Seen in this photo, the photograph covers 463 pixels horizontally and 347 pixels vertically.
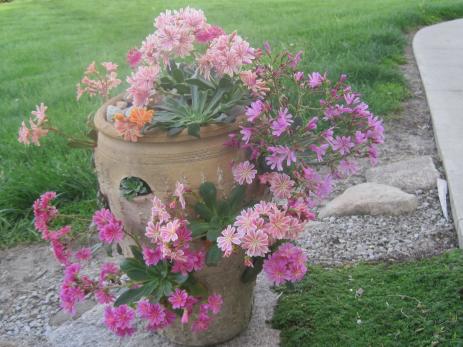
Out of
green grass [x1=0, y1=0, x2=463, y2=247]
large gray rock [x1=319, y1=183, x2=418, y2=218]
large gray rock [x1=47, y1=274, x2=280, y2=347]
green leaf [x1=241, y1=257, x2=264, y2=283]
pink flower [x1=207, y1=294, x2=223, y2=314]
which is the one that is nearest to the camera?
pink flower [x1=207, y1=294, x2=223, y2=314]

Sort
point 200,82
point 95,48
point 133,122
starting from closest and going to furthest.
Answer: point 133,122 < point 200,82 < point 95,48

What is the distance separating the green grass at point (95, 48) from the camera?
3672 millimetres

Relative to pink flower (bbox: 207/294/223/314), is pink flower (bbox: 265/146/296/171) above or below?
above

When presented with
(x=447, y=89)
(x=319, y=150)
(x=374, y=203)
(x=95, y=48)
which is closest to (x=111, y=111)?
(x=319, y=150)

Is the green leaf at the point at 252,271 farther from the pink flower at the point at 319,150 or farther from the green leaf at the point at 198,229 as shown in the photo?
the pink flower at the point at 319,150

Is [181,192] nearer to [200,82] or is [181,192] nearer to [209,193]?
[209,193]

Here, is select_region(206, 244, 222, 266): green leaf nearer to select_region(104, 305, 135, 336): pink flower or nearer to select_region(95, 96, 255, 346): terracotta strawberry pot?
select_region(95, 96, 255, 346): terracotta strawberry pot

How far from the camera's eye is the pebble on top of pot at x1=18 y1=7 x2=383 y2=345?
6.30 ft

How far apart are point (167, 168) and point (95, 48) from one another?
221 inches

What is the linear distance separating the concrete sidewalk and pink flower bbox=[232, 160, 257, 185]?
1214 millimetres

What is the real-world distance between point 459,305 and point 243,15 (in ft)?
23.1

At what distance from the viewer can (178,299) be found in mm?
1951

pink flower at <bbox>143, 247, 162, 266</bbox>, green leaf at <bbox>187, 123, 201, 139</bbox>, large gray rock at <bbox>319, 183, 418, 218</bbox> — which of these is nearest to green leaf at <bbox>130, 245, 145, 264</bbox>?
pink flower at <bbox>143, 247, 162, 266</bbox>

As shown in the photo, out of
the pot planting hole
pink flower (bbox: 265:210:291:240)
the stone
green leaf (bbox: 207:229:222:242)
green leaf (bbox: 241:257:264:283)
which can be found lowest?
green leaf (bbox: 241:257:264:283)
